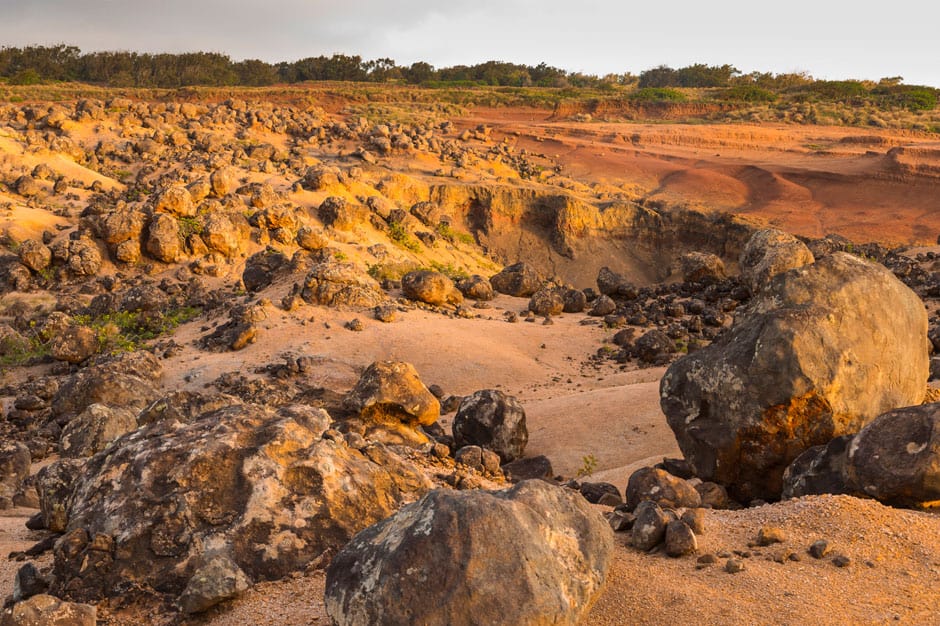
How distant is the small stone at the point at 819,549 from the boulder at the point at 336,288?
Result: 1054 centimetres

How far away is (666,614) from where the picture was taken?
3.31 m

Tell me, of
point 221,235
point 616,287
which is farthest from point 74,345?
point 616,287

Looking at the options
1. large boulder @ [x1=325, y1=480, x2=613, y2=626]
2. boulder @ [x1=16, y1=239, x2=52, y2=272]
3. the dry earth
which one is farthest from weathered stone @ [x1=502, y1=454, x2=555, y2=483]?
boulder @ [x1=16, y1=239, x2=52, y2=272]

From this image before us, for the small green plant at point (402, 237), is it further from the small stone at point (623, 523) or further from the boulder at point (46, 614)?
the boulder at point (46, 614)

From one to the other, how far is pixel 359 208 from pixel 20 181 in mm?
8654

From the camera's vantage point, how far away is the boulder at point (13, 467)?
7.05 metres

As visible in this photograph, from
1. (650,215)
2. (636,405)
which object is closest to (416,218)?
(650,215)

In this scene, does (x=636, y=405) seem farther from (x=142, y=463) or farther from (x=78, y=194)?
(x=78, y=194)

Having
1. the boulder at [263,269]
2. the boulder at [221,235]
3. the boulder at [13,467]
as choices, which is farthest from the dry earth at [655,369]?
the boulder at [221,235]

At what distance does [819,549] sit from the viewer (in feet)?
12.6

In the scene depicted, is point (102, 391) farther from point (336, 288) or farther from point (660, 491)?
point (660, 491)

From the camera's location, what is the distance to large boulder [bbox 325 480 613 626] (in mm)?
2910

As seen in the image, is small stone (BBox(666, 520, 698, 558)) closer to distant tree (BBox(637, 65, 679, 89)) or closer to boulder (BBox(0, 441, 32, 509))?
boulder (BBox(0, 441, 32, 509))

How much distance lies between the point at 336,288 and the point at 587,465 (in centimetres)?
690
